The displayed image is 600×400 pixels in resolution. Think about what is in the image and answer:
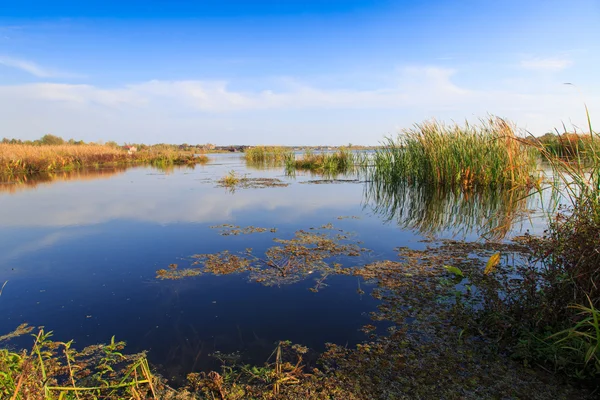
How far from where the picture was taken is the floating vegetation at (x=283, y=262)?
4422 millimetres

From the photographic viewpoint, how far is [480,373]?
2.35 meters

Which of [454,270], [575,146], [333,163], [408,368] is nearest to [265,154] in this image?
[333,163]

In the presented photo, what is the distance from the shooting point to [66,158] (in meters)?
22.8

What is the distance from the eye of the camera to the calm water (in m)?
3.03

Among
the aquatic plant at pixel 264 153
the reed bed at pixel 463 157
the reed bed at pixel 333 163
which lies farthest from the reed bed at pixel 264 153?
the reed bed at pixel 463 157

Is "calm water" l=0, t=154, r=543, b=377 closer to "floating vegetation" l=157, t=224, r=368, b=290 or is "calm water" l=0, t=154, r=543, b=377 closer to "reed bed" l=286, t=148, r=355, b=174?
"floating vegetation" l=157, t=224, r=368, b=290

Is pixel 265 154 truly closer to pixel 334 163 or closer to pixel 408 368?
pixel 334 163

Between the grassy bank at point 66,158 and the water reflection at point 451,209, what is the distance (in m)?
19.0

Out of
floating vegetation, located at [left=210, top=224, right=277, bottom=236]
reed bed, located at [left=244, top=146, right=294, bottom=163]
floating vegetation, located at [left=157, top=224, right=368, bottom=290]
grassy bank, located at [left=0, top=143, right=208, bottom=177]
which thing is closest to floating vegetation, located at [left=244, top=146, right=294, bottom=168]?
reed bed, located at [left=244, top=146, right=294, bottom=163]

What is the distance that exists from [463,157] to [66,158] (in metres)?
24.3

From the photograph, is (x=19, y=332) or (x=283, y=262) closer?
(x=19, y=332)

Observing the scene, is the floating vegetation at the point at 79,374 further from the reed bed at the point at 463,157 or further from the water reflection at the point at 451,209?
the reed bed at the point at 463,157

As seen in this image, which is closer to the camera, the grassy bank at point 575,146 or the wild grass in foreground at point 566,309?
the wild grass in foreground at point 566,309

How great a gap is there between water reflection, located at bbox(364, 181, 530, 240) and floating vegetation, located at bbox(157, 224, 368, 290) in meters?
2.08
